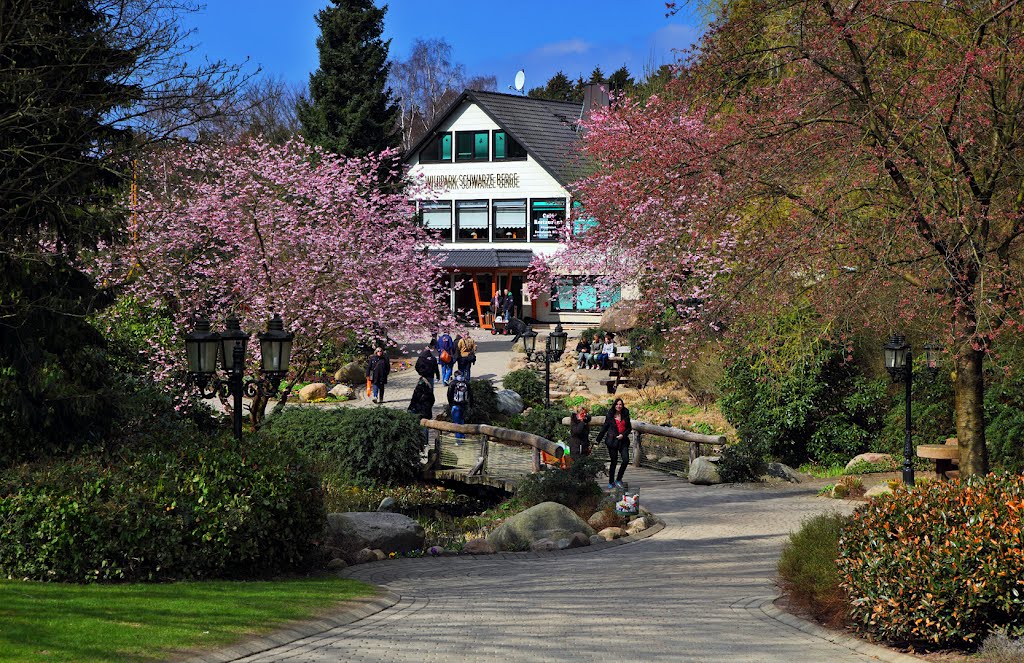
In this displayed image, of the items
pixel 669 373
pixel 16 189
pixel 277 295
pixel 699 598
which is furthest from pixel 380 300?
pixel 699 598

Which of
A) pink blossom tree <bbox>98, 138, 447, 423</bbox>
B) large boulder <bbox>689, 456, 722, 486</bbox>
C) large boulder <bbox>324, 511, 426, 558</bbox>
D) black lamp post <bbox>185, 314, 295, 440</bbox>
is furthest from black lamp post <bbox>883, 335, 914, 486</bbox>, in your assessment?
pink blossom tree <bbox>98, 138, 447, 423</bbox>

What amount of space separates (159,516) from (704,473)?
14036mm

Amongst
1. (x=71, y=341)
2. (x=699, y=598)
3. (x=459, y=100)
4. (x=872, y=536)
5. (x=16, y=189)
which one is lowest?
(x=699, y=598)

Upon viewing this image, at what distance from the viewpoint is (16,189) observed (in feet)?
43.7

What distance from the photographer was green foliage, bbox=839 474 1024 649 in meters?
9.10

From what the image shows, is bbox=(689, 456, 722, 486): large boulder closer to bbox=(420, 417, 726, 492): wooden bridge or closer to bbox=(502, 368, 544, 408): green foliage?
bbox=(420, 417, 726, 492): wooden bridge

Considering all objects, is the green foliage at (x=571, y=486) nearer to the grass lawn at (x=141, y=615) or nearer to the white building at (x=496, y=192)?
the grass lawn at (x=141, y=615)

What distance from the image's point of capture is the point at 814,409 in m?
25.3

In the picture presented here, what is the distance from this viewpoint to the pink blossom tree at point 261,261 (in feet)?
78.1

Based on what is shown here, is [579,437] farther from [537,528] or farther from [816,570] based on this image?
[816,570]

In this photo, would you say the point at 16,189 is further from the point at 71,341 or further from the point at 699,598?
the point at 699,598

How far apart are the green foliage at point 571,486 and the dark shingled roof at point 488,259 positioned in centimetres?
3598

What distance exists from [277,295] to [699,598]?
1378 centimetres

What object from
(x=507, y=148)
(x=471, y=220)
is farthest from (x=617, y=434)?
(x=471, y=220)
